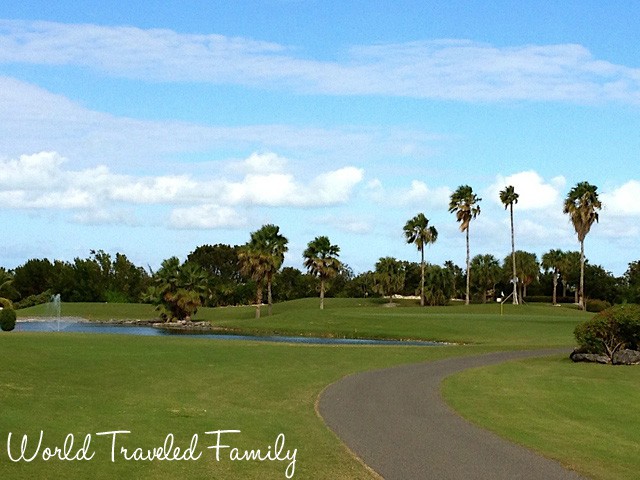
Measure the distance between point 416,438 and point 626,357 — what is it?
26.0 metres

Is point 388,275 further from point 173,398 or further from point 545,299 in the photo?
point 173,398

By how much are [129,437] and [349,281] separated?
562 feet

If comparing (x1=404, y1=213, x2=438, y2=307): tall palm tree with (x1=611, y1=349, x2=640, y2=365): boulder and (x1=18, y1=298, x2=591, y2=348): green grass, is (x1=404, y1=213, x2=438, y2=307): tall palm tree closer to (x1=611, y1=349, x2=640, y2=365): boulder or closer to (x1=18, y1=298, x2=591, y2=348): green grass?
(x1=18, y1=298, x2=591, y2=348): green grass

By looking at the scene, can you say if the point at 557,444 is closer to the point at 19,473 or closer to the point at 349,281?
the point at 19,473

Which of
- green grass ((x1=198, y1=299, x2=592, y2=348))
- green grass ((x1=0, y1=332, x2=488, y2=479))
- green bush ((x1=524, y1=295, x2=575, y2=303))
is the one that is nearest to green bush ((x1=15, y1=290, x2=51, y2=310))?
green grass ((x1=198, y1=299, x2=592, y2=348))

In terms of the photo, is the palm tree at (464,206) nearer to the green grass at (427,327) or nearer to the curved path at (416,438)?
the green grass at (427,327)

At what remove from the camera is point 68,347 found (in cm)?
4306

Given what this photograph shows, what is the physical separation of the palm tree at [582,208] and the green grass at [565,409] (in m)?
87.5

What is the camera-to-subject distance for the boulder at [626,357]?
42375mm

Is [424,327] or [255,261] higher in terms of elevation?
[255,261]

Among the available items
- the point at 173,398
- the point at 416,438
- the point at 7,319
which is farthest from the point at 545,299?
the point at 416,438

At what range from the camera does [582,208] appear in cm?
12519

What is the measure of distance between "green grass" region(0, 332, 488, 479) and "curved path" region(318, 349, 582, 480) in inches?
24.7

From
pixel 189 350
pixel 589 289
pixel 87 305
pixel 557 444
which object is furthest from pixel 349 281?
pixel 557 444
